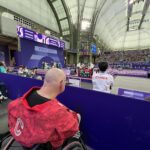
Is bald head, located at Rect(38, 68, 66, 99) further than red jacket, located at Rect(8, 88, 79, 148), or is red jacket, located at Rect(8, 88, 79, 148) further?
bald head, located at Rect(38, 68, 66, 99)

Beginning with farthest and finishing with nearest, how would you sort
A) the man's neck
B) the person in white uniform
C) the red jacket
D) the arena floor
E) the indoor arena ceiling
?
the indoor arena ceiling → the arena floor → the person in white uniform → the man's neck → the red jacket

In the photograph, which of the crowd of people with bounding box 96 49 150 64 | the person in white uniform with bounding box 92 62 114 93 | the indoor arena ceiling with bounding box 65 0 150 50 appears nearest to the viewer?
the person in white uniform with bounding box 92 62 114 93

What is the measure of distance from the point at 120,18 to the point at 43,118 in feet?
113

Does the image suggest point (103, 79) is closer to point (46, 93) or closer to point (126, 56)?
point (46, 93)

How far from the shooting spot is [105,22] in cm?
2912

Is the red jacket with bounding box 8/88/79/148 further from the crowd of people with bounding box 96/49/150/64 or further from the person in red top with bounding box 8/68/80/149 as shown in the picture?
the crowd of people with bounding box 96/49/150/64

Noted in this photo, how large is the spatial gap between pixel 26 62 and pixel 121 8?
2219cm

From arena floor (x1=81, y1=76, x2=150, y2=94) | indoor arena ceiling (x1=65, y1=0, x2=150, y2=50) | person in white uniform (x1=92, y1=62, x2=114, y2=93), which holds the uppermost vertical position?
indoor arena ceiling (x1=65, y1=0, x2=150, y2=50)

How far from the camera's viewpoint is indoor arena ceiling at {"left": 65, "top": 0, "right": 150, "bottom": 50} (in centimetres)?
2270

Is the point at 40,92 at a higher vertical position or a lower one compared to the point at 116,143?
higher

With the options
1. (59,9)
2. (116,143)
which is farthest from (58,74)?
(59,9)

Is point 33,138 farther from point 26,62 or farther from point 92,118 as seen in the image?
point 26,62

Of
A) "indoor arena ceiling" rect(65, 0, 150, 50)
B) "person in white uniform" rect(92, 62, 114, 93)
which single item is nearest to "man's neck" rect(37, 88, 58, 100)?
"person in white uniform" rect(92, 62, 114, 93)

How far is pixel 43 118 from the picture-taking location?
3.89 feet
